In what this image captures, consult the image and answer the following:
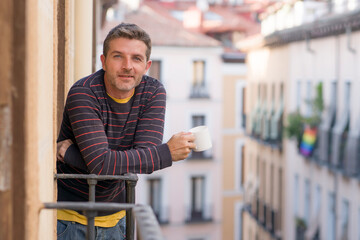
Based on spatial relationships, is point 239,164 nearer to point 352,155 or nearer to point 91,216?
point 352,155

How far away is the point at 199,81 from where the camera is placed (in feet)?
110

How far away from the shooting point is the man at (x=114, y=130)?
115 inches

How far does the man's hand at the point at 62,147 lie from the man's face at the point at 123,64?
11.3 inches

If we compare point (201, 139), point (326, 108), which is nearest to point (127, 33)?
point (201, 139)

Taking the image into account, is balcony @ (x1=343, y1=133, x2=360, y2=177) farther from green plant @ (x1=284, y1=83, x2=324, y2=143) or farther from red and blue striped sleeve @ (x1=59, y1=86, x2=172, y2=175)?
red and blue striped sleeve @ (x1=59, y1=86, x2=172, y2=175)

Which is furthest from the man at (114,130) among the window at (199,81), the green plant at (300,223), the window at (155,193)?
the window at (199,81)

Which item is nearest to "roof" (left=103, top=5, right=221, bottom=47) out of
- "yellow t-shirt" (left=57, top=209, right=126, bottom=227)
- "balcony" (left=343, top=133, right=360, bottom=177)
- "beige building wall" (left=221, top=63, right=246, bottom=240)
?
"beige building wall" (left=221, top=63, right=246, bottom=240)

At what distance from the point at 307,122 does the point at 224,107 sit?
1380 cm

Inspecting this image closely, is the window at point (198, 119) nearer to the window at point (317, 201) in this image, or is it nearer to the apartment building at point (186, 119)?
the apartment building at point (186, 119)

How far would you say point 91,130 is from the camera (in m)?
2.90

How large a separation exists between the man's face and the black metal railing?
1.26 feet

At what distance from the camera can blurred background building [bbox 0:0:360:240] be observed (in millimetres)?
1857

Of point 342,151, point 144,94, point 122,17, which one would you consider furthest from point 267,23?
point 144,94

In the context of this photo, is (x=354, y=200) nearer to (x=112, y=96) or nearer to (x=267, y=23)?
(x=267, y=23)
